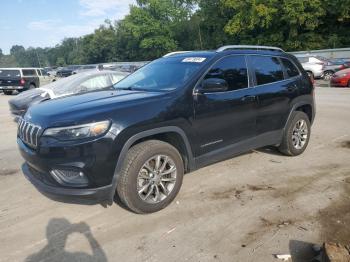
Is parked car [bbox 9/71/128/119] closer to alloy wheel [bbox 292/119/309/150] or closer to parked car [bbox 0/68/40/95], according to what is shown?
alloy wheel [bbox 292/119/309/150]

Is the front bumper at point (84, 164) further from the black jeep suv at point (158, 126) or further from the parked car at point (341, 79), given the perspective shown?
the parked car at point (341, 79)

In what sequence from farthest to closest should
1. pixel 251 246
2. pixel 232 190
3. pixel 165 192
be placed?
1. pixel 232 190
2. pixel 165 192
3. pixel 251 246

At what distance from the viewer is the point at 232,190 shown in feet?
16.1

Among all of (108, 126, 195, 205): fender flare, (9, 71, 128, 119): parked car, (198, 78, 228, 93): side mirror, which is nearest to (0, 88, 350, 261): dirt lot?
(108, 126, 195, 205): fender flare

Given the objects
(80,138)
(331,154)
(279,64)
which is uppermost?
(279,64)

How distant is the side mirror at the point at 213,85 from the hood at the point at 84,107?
54cm

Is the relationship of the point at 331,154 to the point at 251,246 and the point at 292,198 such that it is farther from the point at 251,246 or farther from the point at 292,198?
the point at 251,246

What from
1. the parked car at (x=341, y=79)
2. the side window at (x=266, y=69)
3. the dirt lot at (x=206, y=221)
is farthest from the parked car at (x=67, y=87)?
the parked car at (x=341, y=79)

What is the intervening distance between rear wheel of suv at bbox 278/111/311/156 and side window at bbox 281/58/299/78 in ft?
2.14

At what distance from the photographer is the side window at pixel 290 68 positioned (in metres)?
6.12

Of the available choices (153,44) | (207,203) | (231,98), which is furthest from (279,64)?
(153,44)

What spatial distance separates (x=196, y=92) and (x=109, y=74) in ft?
19.5

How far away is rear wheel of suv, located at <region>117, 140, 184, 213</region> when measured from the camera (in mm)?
3973

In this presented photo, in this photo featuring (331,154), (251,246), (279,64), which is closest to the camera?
(251,246)
